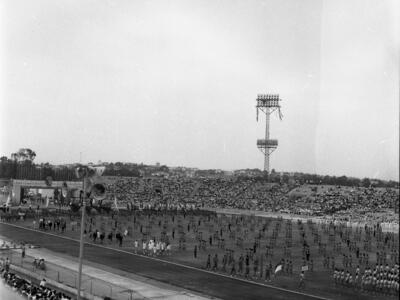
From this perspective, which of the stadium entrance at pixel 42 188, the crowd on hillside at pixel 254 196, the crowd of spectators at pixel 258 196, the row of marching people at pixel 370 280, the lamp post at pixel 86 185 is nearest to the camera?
the lamp post at pixel 86 185

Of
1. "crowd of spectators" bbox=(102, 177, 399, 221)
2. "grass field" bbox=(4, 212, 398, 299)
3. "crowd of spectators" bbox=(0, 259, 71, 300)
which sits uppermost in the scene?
"crowd of spectators" bbox=(102, 177, 399, 221)

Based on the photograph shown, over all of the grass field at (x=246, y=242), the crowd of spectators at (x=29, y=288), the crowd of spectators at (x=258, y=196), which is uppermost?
the crowd of spectators at (x=258, y=196)

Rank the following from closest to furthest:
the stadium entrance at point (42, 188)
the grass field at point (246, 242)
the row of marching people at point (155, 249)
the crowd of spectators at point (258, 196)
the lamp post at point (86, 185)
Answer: the lamp post at point (86, 185)
the grass field at point (246, 242)
the row of marching people at point (155, 249)
the stadium entrance at point (42, 188)
the crowd of spectators at point (258, 196)

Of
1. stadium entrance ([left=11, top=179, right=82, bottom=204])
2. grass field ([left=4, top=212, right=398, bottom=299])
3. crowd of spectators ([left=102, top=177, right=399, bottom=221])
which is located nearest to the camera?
grass field ([left=4, top=212, right=398, bottom=299])

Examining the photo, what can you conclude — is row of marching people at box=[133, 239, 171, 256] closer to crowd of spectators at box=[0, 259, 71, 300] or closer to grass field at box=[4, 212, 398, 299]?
grass field at box=[4, 212, 398, 299]

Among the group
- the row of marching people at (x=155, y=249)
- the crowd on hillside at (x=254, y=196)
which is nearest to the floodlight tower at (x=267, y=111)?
the crowd on hillside at (x=254, y=196)

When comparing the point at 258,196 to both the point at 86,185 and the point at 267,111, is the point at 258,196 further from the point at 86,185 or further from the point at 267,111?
the point at 86,185

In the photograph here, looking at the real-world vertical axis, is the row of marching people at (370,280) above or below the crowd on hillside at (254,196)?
below

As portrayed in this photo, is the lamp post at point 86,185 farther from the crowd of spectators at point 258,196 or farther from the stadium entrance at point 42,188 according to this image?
the crowd of spectators at point 258,196

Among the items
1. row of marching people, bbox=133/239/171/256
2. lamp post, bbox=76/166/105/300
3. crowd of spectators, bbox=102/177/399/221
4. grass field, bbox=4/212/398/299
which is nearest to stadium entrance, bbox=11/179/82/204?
crowd of spectators, bbox=102/177/399/221

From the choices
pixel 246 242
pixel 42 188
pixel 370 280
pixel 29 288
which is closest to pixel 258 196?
pixel 42 188

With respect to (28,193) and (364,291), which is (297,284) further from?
(28,193)

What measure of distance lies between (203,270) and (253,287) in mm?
5194

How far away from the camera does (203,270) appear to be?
3122 cm
